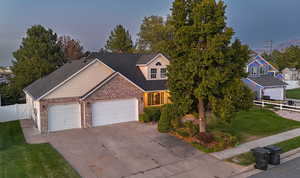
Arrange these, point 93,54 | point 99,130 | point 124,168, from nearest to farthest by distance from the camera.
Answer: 1. point 124,168
2. point 99,130
3. point 93,54

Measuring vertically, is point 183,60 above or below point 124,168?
above

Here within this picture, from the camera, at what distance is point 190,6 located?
1254 centimetres

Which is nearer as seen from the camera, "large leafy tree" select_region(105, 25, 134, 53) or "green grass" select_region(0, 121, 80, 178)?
"green grass" select_region(0, 121, 80, 178)

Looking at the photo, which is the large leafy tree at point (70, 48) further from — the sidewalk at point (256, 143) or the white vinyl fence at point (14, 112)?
the sidewalk at point (256, 143)

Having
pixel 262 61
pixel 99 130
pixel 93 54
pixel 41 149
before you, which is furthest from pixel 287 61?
pixel 41 149

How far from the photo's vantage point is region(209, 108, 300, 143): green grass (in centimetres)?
1501

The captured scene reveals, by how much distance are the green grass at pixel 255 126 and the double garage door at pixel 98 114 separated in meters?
7.13

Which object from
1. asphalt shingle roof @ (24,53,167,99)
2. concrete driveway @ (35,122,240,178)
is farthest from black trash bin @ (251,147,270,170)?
asphalt shingle roof @ (24,53,167,99)

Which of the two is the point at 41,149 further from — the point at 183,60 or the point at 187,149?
the point at 183,60

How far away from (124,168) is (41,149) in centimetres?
547

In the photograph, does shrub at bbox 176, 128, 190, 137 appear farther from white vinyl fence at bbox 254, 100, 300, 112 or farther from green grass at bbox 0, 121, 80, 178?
white vinyl fence at bbox 254, 100, 300, 112

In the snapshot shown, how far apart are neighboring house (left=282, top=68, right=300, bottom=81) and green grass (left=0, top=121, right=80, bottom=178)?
65632 millimetres

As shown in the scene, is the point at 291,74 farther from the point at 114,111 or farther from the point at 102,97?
the point at 102,97

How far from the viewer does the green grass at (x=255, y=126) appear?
15.0 m
